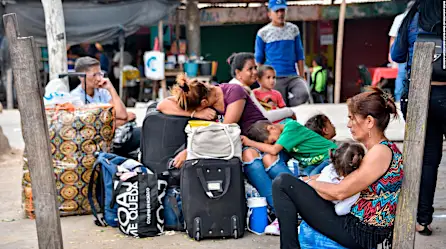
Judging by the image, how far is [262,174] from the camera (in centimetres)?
501

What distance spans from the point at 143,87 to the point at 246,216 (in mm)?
10370

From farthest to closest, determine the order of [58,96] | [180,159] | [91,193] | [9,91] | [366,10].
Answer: [366,10], [9,91], [58,96], [91,193], [180,159]

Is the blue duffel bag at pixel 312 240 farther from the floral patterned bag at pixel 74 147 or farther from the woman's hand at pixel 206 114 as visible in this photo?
the floral patterned bag at pixel 74 147

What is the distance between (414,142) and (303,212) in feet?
2.43

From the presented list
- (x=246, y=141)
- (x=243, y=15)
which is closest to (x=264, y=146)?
(x=246, y=141)

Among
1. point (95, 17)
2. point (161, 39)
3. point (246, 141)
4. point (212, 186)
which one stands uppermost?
point (95, 17)

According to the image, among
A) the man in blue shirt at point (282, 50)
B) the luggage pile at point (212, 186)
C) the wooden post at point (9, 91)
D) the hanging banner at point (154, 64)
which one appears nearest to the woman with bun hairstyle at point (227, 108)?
the luggage pile at point (212, 186)

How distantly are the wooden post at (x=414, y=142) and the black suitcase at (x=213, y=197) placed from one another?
152 centimetres

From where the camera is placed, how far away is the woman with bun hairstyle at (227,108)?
197 inches

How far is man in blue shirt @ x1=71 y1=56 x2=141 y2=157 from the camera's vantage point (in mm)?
5969

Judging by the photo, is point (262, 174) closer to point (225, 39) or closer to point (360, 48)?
point (225, 39)

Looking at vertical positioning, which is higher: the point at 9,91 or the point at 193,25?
the point at 193,25

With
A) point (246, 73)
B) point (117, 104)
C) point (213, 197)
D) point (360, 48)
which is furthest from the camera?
point (360, 48)

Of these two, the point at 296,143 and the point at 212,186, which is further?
the point at 296,143
